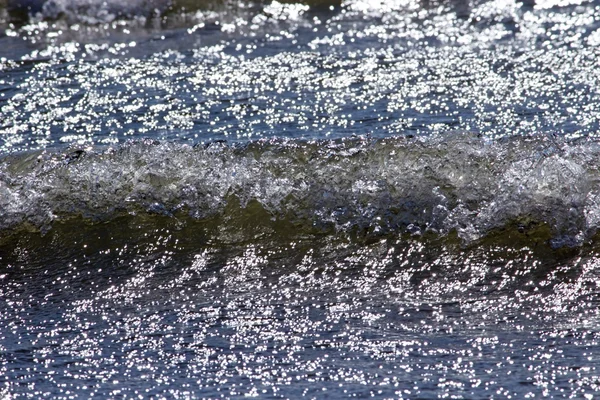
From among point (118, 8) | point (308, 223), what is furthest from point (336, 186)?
point (118, 8)

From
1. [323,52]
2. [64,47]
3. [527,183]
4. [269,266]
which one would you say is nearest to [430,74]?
[323,52]

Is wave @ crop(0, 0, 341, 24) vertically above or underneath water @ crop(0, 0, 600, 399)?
above

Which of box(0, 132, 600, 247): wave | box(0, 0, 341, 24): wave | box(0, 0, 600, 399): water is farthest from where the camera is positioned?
box(0, 0, 341, 24): wave

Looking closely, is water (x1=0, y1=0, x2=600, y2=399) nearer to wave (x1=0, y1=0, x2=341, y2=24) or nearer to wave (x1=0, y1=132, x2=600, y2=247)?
wave (x1=0, y1=132, x2=600, y2=247)

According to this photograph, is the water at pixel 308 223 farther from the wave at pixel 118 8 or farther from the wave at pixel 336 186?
the wave at pixel 118 8

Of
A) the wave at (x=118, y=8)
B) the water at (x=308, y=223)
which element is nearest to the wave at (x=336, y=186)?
the water at (x=308, y=223)

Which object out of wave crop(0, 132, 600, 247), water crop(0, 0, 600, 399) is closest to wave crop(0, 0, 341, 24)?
water crop(0, 0, 600, 399)

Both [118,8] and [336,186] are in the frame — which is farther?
[118,8]

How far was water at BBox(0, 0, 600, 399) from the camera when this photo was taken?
1.79m

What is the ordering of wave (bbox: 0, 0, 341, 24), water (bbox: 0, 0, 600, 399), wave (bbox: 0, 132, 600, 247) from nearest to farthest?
water (bbox: 0, 0, 600, 399)
wave (bbox: 0, 132, 600, 247)
wave (bbox: 0, 0, 341, 24)

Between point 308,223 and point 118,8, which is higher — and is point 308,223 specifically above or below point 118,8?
below

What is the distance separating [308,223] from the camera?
236cm

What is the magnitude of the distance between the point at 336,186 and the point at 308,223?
14 cm

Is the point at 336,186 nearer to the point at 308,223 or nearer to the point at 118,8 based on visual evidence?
the point at 308,223
